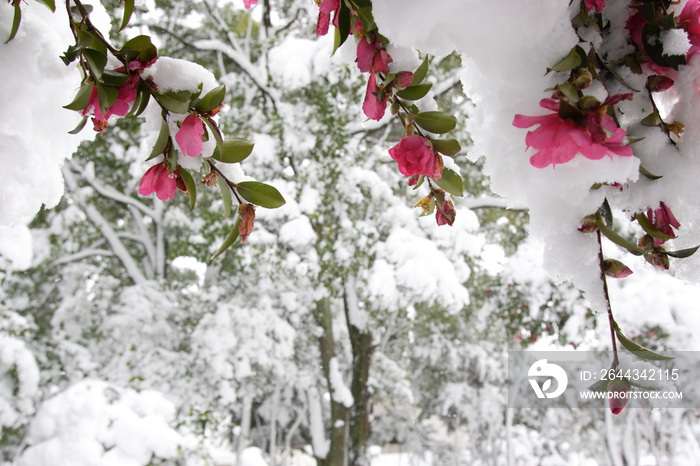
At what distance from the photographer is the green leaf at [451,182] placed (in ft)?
1.92

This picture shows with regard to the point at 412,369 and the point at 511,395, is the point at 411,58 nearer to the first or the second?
the point at 511,395

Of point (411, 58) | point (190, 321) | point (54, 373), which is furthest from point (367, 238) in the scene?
point (411, 58)

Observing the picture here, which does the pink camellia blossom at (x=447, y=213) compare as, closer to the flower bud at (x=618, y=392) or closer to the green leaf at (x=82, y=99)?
the flower bud at (x=618, y=392)

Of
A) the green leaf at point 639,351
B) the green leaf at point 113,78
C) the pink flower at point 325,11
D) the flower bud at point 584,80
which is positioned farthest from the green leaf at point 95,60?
the green leaf at point 639,351

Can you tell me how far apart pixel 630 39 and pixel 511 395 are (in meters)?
6.46

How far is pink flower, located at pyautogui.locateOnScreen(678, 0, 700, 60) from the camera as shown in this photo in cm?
48

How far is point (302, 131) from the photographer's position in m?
3.95

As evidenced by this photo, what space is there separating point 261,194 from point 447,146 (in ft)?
0.75

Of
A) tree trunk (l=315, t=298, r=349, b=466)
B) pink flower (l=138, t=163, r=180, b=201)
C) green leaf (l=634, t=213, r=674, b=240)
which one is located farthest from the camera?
tree trunk (l=315, t=298, r=349, b=466)

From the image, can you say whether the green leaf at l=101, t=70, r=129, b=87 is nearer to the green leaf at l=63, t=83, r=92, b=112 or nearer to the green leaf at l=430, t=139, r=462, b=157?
the green leaf at l=63, t=83, r=92, b=112

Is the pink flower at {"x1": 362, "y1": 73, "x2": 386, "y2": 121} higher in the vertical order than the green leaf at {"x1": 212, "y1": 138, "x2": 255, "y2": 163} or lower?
higher

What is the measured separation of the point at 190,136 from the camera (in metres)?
0.54

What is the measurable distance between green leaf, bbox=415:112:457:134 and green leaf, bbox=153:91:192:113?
255mm

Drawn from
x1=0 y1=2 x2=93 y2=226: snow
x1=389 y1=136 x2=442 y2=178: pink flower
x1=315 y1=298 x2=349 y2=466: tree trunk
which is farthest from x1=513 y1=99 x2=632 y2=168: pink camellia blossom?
x1=315 y1=298 x2=349 y2=466: tree trunk
